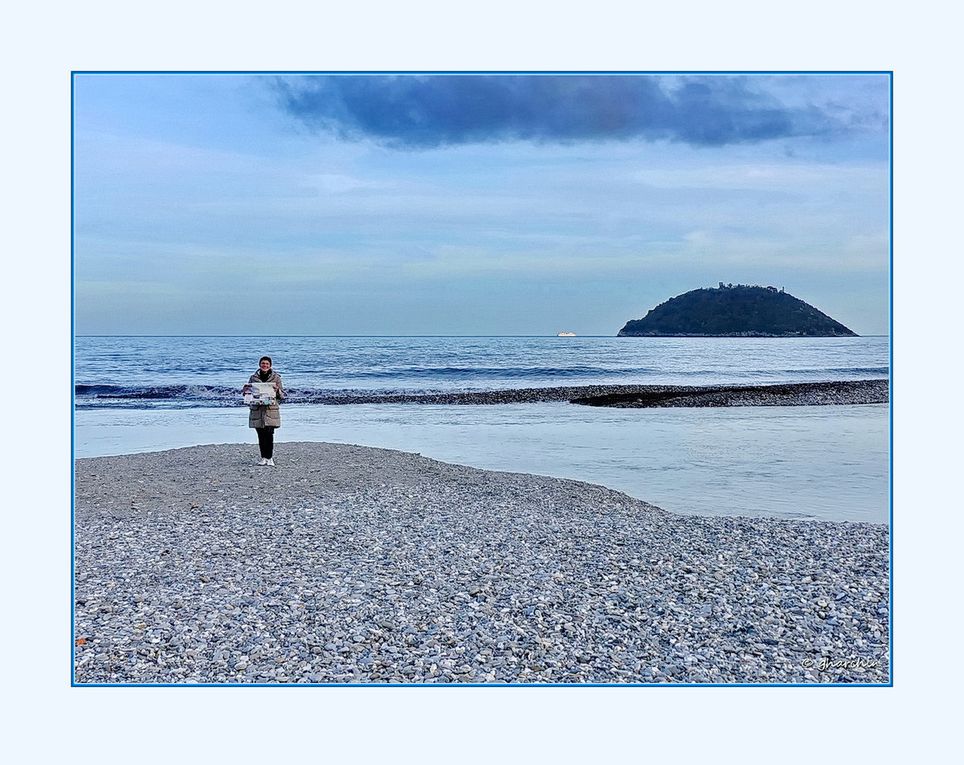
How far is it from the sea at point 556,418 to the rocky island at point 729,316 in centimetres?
72

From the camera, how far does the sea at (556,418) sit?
9992 millimetres

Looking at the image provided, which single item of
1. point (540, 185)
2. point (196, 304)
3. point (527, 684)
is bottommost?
point (527, 684)

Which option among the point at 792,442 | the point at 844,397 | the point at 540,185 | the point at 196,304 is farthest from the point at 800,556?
the point at 844,397

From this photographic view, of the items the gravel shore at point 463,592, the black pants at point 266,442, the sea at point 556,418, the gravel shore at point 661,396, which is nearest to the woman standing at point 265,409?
the black pants at point 266,442

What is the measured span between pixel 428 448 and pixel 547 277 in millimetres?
4508

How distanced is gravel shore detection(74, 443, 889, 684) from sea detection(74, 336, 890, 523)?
180 cm

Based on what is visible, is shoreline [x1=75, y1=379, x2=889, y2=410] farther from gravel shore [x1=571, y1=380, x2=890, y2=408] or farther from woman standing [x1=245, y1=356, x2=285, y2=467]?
woman standing [x1=245, y1=356, x2=285, y2=467]

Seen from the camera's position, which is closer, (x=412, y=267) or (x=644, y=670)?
(x=644, y=670)

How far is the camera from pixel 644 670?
14.9ft

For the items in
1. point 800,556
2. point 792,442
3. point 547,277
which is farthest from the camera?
point 792,442

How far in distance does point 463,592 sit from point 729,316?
575cm

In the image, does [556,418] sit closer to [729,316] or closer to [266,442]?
[729,316]

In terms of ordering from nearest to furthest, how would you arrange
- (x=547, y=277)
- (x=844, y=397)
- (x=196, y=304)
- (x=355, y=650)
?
1. (x=355, y=650)
2. (x=196, y=304)
3. (x=547, y=277)
4. (x=844, y=397)

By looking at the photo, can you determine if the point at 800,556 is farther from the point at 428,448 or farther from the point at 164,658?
the point at 428,448
